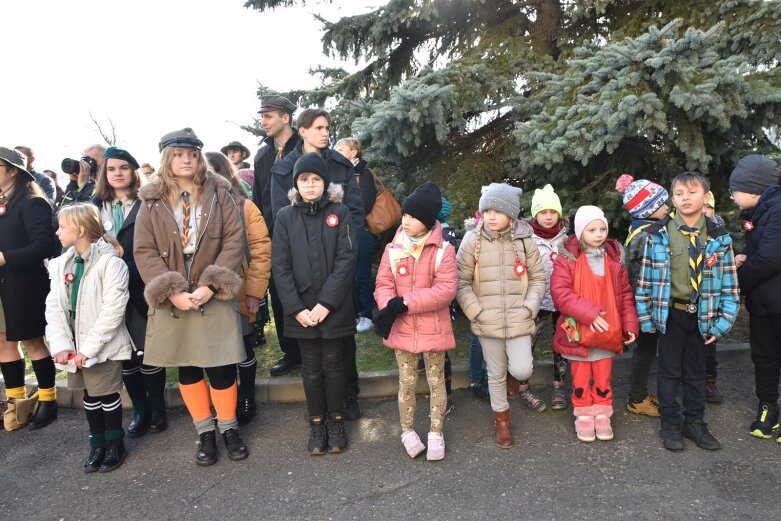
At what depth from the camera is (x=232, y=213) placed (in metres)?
3.58

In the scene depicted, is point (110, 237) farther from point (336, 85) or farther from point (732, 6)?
point (732, 6)

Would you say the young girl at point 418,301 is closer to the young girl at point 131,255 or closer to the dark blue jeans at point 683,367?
the dark blue jeans at point 683,367

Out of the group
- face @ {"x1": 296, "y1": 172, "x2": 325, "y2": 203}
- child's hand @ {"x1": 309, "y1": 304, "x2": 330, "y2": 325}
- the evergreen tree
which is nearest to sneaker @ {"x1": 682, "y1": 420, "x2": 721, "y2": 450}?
the evergreen tree

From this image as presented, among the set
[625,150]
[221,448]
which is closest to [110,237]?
[221,448]

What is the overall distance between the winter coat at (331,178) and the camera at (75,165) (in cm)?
191

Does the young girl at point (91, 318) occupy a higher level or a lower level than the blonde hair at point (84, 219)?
lower

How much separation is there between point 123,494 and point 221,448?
70 cm

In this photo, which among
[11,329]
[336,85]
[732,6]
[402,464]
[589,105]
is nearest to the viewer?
[402,464]

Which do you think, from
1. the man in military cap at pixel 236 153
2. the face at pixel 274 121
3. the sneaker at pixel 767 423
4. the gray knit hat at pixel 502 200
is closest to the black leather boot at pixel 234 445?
the gray knit hat at pixel 502 200

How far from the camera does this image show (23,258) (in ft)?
13.0

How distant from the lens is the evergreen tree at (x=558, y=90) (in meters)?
4.25

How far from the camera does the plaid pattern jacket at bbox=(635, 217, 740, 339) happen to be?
347cm

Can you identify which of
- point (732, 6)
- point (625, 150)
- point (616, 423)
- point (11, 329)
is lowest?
point (616, 423)

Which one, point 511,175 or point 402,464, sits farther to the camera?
point 511,175
